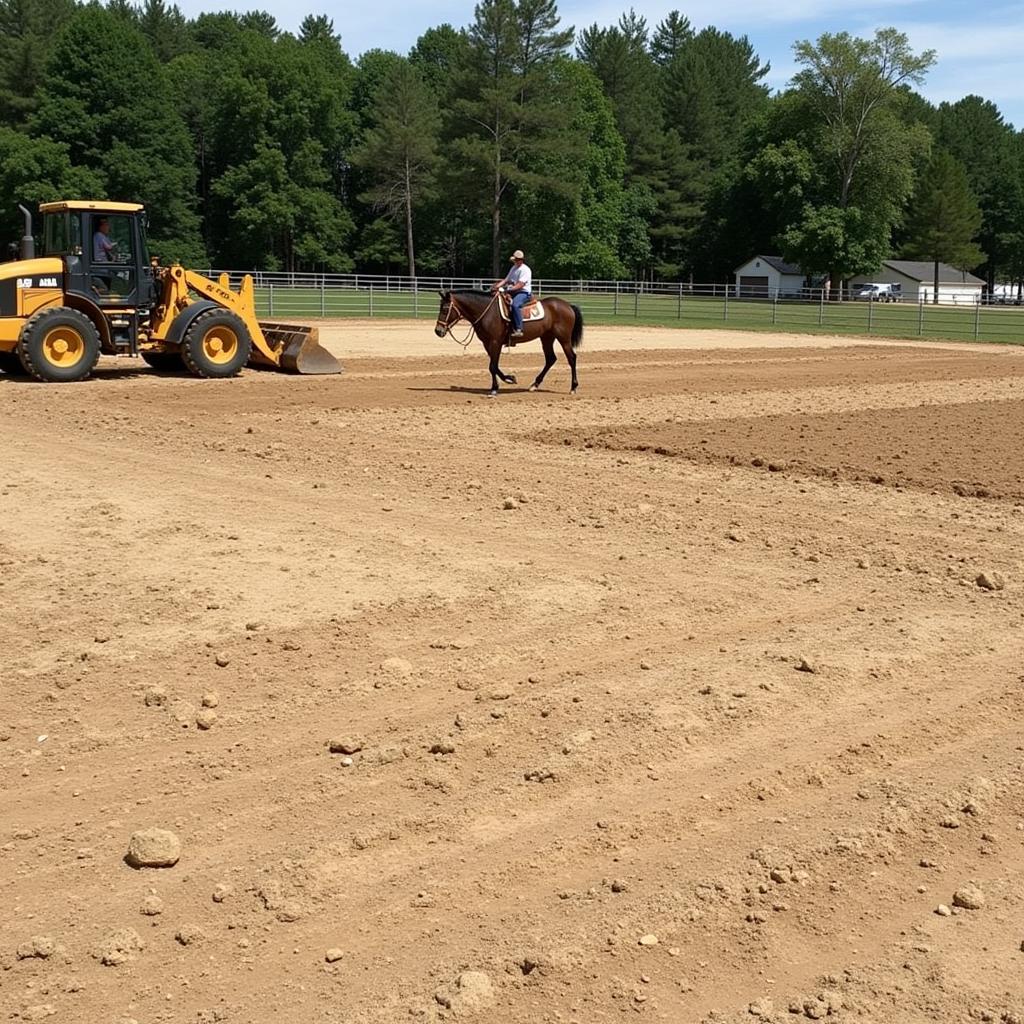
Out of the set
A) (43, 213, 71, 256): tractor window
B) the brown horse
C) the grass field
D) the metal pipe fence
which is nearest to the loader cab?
(43, 213, 71, 256): tractor window

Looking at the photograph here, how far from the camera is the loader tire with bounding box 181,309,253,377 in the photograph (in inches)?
882

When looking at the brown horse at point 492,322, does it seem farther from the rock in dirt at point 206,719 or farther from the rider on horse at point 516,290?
the rock in dirt at point 206,719

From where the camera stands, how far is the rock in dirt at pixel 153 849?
465 cm

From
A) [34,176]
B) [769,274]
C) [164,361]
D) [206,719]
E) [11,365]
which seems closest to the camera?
[206,719]

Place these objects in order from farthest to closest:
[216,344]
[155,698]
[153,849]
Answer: [216,344] → [155,698] → [153,849]

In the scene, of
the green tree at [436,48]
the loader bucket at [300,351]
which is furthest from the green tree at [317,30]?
the loader bucket at [300,351]

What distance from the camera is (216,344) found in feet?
75.4

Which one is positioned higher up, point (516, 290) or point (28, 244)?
point (28, 244)

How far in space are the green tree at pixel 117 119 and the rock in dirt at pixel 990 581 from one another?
2914 inches

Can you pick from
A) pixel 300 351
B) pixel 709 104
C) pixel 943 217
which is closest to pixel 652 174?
pixel 709 104

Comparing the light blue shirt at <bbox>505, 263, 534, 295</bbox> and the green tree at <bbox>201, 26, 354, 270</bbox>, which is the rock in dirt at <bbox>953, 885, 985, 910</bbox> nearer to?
the light blue shirt at <bbox>505, 263, 534, 295</bbox>

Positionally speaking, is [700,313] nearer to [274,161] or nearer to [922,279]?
[274,161]

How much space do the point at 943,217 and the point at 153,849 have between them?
112453 mm

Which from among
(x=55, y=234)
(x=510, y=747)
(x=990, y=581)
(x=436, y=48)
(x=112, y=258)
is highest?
(x=436, y=48)
